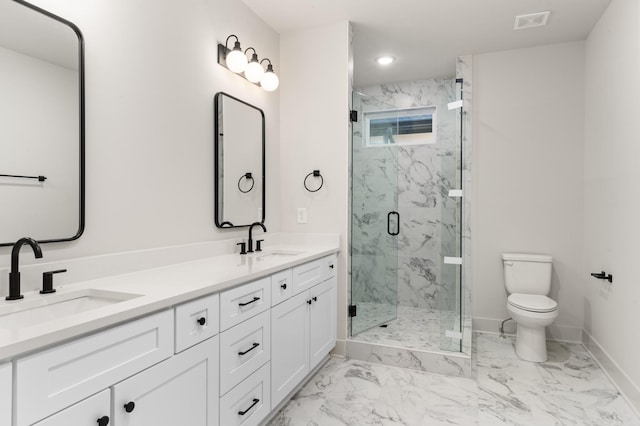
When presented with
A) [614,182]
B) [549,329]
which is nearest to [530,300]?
[549,329]

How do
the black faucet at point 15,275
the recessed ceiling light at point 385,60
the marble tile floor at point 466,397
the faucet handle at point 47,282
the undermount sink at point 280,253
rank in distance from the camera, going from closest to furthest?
1. the black faucet at point 15,275
2. the faucet handle at point 47,282
3. the marble tile floor at point 466,397
4. the undermount sink at point 280,253
5. the recessed ceiling light at point 385,60

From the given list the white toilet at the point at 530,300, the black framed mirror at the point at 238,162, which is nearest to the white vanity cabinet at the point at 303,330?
the black framed mirror at the point at 238,162

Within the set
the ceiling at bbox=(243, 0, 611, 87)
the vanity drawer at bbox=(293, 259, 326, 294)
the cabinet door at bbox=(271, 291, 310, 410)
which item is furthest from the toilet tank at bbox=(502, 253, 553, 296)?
the cabinet door at bbox=(271, 291, 310, 410)

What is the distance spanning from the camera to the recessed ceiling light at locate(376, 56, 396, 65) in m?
3.54

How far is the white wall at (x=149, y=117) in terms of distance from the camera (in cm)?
156

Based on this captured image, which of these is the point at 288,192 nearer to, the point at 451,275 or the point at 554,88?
the point at 451,275

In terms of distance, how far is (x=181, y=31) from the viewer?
6.64ft

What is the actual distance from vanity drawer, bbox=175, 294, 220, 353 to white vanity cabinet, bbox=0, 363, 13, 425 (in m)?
0.49

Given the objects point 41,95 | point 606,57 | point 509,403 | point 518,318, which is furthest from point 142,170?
point 606,57

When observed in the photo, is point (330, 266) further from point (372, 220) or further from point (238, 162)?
point (238, 162)

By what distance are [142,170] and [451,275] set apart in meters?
2.27

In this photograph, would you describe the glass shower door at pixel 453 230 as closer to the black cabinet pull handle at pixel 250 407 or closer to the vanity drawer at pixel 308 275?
the vanity drawer at pixel 308 275

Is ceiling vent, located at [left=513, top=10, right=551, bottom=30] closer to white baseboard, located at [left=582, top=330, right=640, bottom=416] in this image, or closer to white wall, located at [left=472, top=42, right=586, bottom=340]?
white wall, located at [left=472, top=42, right=586, bottom=340]

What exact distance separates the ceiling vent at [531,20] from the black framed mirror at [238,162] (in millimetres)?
2114
